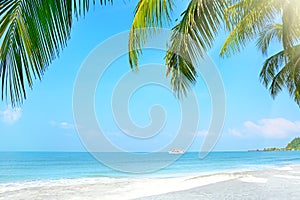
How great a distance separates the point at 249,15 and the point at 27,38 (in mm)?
2491

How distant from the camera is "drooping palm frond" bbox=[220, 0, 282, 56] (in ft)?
9.80

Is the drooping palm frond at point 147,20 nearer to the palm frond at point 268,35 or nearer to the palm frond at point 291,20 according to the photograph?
the palm frond at point 291,20

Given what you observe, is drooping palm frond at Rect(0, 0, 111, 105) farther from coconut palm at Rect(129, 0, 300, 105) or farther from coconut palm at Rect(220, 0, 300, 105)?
coconut palm at Rect(220, 0, 300, 105)

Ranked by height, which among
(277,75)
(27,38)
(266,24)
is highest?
(266,24)

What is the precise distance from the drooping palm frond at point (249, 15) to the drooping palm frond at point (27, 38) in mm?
1700

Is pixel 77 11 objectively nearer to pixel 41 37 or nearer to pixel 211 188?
pixel 41 37

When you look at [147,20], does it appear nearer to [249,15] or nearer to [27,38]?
[27,38]

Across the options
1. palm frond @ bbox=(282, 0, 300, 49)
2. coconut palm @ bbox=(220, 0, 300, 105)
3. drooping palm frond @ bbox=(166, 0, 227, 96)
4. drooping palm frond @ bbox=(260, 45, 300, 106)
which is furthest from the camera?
drooping palm frond @ bbox=(260, 45, 300, 106)

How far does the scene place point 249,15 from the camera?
3.23 m

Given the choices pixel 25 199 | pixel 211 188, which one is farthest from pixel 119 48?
pixel 211 188

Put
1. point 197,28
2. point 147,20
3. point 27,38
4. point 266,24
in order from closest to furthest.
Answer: point 27,38 → point 147,20 → point 197,28 → point 266,24

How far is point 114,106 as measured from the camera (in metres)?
3.09

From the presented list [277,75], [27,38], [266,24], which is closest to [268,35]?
[277,75]

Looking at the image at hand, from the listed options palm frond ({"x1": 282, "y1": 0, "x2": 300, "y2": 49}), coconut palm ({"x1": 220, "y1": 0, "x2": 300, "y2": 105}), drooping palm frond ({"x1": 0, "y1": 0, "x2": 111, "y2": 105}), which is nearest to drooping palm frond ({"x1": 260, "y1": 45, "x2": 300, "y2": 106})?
coconut palm ({"x1": 220, "y1": 0, "x2": 300, "y2": 105})
